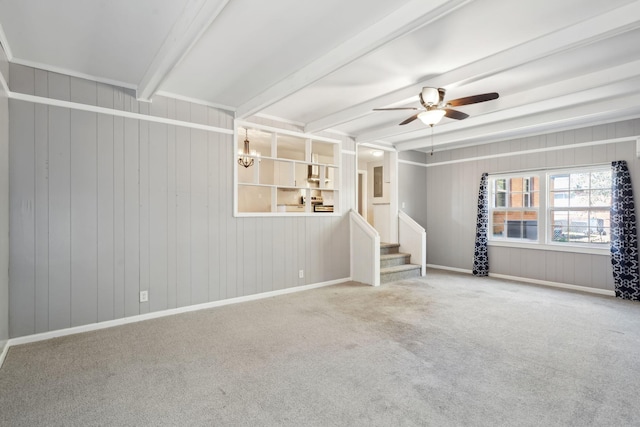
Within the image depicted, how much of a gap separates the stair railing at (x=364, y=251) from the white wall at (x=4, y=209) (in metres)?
4.34

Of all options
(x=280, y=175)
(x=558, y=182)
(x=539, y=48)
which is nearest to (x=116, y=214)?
(x=539, y=48)

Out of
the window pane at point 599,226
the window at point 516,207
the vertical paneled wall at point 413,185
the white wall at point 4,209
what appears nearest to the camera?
the white wall at point 4,209

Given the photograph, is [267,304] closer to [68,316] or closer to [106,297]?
[106,297]

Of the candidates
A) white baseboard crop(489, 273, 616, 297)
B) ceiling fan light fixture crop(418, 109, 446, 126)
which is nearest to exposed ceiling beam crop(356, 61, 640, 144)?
ceiling fan light fixture crop(418, 109, 446, 126)

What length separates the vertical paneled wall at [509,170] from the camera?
4922 mm

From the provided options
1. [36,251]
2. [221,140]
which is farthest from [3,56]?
[221,140]

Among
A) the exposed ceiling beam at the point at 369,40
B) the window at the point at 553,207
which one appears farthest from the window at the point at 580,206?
the exposed ceiling beam at the point at 369,40

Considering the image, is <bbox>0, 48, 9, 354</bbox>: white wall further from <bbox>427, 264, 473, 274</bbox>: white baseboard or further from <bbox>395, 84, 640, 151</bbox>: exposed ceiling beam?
<bbox>427, 264, 473, 274</bbox>: white baseboard

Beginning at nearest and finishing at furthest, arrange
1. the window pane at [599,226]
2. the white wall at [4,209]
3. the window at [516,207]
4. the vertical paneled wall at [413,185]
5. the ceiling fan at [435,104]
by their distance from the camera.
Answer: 1. the white wall at [4,209]
2. the ceiling fan at [435,104]
3. the window pane at [599,226]
4. the window at [516,207]
5. the vertical paneled wall at [413,185]

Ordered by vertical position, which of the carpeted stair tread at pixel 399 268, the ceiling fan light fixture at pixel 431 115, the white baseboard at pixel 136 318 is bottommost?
the white baseboard at pixel 136 318

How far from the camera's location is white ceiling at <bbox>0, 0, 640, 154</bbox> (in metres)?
2.22

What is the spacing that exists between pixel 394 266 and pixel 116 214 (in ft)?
14.7

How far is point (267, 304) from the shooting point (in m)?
4.29

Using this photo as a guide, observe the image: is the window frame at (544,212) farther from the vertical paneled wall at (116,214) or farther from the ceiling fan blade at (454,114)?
the vertical paneled wall at (116,214)
